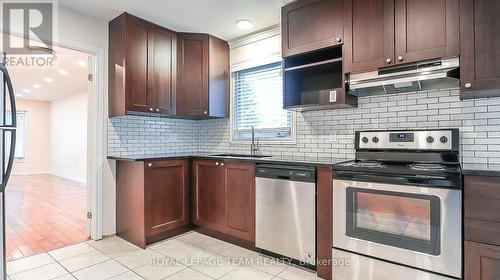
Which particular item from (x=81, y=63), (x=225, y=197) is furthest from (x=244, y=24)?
(x=81, y=63)

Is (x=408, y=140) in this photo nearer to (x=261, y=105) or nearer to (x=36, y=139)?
(x=261, y=105)

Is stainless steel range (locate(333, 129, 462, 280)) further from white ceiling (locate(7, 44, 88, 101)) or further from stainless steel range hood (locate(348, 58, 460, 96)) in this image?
white ceiling (locate(7, 44, 88, 101))

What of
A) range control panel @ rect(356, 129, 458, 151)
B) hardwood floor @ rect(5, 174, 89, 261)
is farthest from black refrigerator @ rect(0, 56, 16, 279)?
range control panel @ rect(356, 129, 458, 151)

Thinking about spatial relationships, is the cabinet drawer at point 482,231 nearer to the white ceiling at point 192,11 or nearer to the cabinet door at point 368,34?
the cabinet door at point 368,34

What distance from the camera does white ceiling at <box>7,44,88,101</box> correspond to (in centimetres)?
441

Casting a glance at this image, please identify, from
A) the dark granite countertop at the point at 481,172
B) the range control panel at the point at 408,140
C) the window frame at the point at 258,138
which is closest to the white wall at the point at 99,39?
the window frame at the point at 258,138

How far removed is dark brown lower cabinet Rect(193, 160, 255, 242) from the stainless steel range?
2.96 ft

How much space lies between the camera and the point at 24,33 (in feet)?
8.37

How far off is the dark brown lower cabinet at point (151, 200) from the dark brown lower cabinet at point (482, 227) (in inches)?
102

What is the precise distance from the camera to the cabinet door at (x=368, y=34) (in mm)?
2084

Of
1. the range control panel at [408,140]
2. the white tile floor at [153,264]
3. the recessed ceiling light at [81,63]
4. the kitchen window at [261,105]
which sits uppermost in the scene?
the recessed ceiling light at [81,63]

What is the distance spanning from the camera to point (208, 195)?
307cm

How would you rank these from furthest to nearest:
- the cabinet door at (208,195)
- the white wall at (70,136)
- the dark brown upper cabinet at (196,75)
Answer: the white wall at (70,136) → the dark brown upper cabinet at (196,75) → the cabinet door at (208,195)

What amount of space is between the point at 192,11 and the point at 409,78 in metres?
2.14
